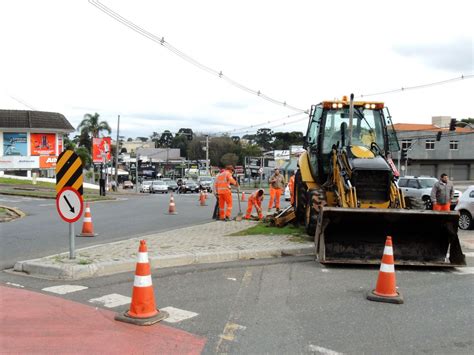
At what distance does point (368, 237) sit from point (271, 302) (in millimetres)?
2995

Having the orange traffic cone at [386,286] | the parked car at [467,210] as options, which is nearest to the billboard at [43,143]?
the parked car at [467,210]

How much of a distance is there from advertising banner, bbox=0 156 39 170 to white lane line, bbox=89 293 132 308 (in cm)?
5302

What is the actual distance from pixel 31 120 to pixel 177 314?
54.5 metres

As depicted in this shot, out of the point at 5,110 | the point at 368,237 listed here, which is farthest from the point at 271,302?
the point at 5,110

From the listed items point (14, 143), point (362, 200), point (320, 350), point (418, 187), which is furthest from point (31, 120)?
point (320, 350)

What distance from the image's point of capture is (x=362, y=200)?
9.12 metres

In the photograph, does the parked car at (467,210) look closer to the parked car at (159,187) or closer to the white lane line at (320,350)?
the white lane line at (320,350)

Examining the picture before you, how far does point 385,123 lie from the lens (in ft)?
35.4

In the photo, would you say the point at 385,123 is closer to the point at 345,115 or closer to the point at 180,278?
the point at 345,115

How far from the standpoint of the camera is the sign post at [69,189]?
25.5ft

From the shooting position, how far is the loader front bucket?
26.2ft

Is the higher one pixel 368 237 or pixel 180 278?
pixel 368 237

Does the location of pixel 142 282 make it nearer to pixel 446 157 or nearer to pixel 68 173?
pixel 68 173

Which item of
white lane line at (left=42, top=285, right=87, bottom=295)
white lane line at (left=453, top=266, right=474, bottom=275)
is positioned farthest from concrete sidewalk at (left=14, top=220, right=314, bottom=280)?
white lane line at (left=453, top=266, right=474, bottom=275)
